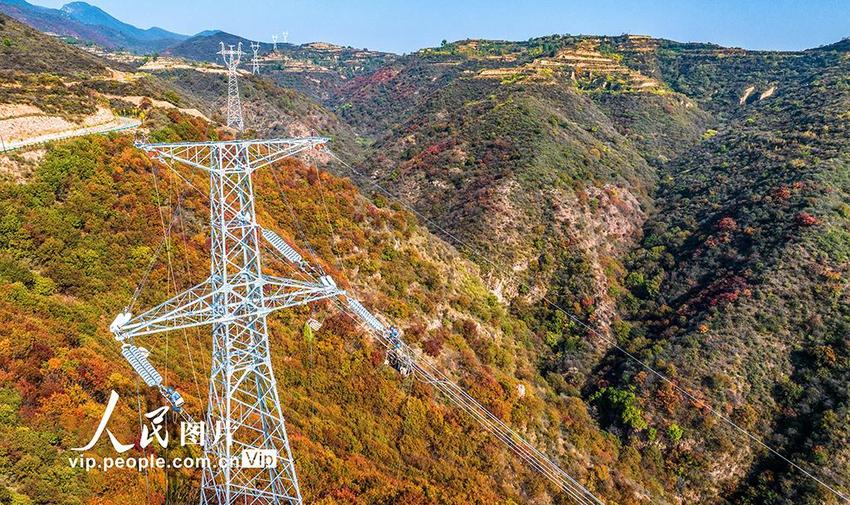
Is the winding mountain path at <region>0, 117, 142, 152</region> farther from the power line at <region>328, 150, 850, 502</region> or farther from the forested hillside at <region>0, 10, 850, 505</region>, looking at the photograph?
the power line at <region>328, 150, 850, 502</region>

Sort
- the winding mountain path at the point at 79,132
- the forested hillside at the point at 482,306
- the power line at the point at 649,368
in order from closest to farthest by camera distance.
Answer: the forested hillside at the point at 482,306
the winding mountain path at the point at 79,132
the power line at the point at 649,368

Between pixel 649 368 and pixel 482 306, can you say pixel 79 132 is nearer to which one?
pixel 482 306

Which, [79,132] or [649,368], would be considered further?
[649,368]

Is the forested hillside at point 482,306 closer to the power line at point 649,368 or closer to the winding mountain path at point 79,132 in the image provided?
the power line at point 649,368

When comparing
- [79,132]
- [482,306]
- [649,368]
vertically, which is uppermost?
[79,132]

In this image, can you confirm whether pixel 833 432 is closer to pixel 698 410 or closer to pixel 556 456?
pixel 698 410

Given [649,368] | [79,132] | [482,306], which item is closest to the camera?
[79,132]

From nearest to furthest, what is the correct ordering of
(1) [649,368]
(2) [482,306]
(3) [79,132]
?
(3) [79,132] < (1) [649,368] < (2) [482,306]

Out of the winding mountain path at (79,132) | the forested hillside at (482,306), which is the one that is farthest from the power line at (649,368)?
the winding mountain path at (79,132)

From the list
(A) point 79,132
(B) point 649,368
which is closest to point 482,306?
(B) point 649,368

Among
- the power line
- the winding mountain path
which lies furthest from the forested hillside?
the winding mountain path

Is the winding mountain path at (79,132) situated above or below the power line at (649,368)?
above
